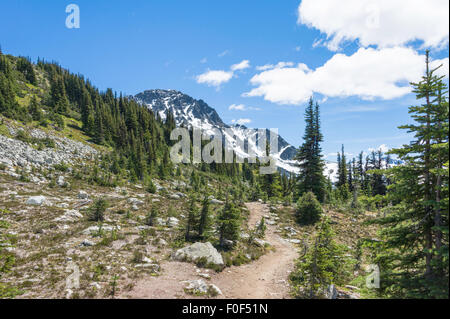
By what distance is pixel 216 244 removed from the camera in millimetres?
15906

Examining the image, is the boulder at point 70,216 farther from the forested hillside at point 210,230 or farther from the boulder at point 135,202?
the boulder at point 135,202

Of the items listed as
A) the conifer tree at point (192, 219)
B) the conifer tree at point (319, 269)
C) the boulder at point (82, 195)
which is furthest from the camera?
the boulder at point (82, 195)

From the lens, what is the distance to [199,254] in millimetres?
13203

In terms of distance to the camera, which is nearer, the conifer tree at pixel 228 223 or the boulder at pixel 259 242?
the conifer tree at pixel 228 223

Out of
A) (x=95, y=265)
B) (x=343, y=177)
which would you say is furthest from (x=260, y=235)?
(x=343, y=177)

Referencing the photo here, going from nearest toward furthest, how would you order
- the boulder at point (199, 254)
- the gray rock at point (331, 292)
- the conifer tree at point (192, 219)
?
1. the gray rock at point (331, 292)
2. the boulder at point (199, 254)
3. the conifer tree at point (192, 219)

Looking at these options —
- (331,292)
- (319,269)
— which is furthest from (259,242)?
(319,269)

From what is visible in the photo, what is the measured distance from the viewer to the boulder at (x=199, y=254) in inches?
503

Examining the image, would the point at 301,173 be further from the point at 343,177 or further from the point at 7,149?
the point at 7,149

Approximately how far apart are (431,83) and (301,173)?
25.9 m

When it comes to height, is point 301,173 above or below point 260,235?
above

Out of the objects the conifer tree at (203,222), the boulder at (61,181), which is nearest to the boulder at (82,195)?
Answer: the boulder at (61,181)

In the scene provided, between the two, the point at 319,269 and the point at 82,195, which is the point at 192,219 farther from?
the point at 82,195

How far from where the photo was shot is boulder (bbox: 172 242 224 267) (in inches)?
503
